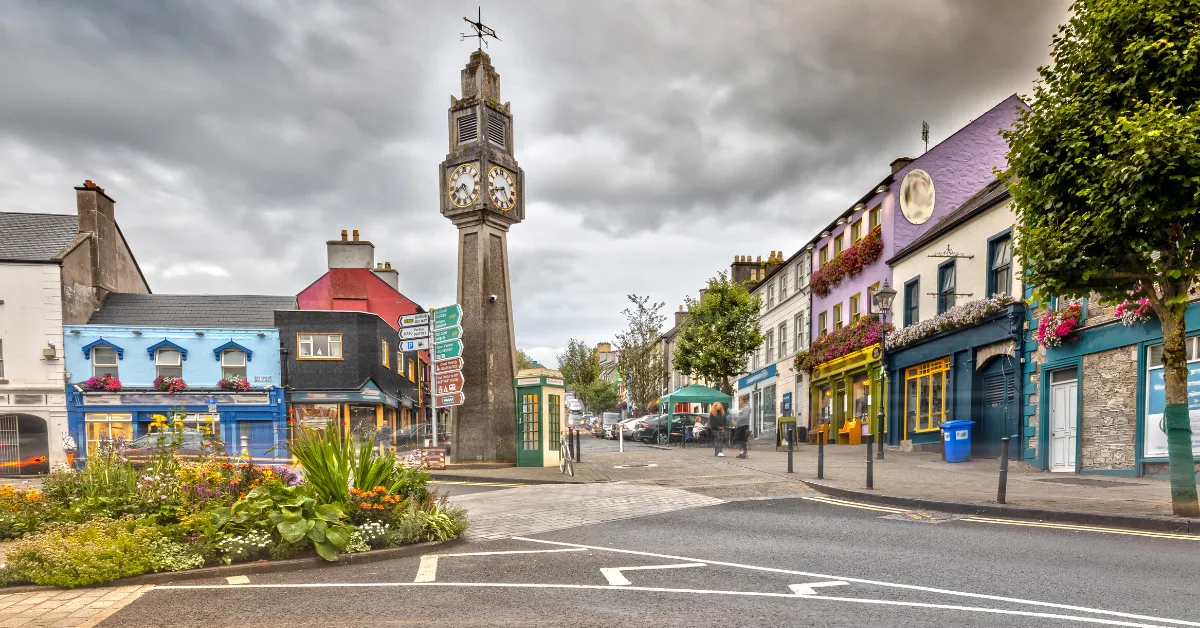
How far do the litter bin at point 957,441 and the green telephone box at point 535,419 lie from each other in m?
10.0

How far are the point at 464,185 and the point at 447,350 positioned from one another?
4.12 meters

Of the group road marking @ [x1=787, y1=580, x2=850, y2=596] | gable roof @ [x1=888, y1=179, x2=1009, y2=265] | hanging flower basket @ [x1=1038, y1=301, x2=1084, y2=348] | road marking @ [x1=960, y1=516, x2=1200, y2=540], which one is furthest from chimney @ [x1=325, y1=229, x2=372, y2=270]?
road marking @ [x1=787, y1=580, x2=850, y2=596]

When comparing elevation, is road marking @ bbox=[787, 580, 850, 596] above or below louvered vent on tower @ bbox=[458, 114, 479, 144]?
below

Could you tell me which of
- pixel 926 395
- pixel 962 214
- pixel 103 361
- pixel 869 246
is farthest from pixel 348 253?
pixel 962 214

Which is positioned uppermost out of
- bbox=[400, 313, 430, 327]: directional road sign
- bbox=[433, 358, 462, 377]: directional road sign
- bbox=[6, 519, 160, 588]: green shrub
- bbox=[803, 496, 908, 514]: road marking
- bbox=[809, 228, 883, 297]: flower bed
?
bbox=[809, 228, 883, 297]: flower bed

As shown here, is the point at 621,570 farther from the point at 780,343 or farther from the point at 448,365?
the point at 780,343

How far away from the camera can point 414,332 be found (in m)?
18.9

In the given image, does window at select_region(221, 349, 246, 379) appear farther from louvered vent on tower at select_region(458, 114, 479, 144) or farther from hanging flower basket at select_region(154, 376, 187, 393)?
louvered vent on tower at select_region(458, 114, 479, 144)

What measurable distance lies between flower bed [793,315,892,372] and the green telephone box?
13.1 meters

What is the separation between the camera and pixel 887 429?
87.2ft

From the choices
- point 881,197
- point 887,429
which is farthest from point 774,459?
point 881,197

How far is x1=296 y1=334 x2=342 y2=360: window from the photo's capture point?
32.8 meters

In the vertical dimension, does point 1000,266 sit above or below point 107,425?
above

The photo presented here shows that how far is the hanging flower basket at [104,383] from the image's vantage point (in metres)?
29.5
